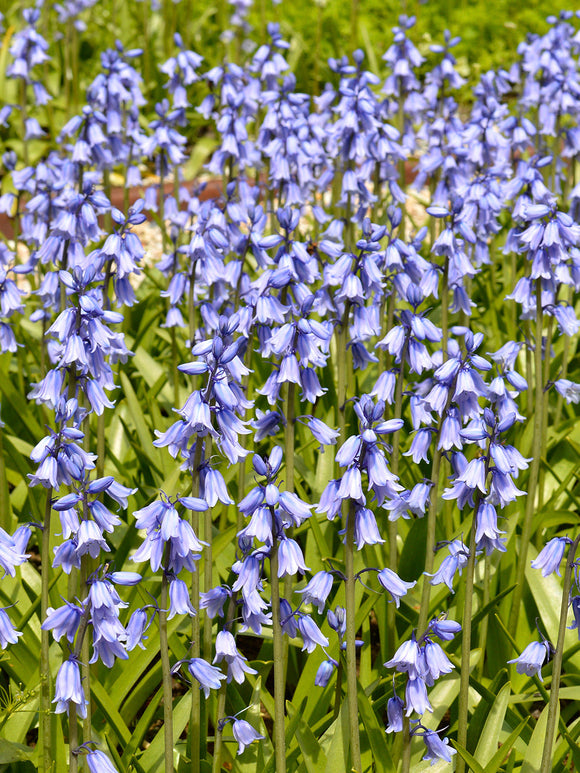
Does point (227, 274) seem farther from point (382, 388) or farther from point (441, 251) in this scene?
point (382, 388)

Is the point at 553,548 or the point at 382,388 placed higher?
the point at 382,388

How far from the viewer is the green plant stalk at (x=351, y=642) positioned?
2.46 m

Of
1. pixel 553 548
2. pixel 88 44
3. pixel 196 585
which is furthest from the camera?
pixel 88 44

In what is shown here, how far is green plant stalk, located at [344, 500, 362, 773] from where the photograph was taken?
2461 mm

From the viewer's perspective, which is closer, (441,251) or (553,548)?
(553,548)

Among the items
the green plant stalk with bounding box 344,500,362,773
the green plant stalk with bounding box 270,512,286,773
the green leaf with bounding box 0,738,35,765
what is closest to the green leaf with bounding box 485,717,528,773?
the green plant stalk with bounding box 344,500,362,773

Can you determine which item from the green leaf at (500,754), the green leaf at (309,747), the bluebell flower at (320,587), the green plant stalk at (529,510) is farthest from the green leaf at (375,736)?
the green plant stalk at (529,510)

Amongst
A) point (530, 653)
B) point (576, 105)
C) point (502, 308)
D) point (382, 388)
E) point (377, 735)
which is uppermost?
point (576, 105)

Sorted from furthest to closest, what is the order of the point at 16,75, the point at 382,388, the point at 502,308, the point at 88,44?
the point at 88,44 < the point at 16,75 < the point at 502,308 < the point at 382,388

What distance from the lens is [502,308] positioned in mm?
5852

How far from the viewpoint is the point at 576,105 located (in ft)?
19.8

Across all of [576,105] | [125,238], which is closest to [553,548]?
[125,238]

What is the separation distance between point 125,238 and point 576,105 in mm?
Answer: 3528

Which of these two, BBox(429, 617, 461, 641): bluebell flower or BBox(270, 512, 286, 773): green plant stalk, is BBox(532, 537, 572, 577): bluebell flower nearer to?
BBox(429, 617, 461, 641): bluebell flower
